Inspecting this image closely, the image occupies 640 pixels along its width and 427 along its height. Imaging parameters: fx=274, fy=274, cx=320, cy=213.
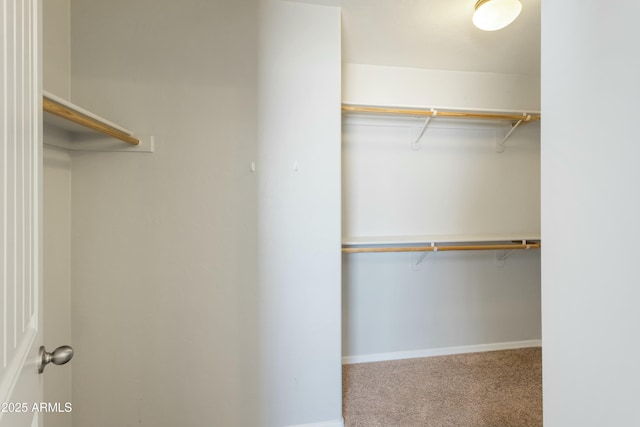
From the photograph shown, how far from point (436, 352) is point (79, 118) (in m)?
2.72

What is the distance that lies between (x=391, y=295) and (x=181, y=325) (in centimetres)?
154

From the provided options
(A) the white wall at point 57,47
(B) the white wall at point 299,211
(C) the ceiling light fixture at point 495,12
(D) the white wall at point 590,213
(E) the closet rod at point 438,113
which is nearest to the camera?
(D) the white wall at point 590,213

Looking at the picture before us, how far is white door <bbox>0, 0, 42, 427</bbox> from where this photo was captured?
458 mm

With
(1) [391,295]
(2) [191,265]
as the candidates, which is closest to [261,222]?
(2) [191,265]

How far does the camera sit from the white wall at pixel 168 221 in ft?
4.64

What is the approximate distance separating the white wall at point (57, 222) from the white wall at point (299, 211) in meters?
0.94

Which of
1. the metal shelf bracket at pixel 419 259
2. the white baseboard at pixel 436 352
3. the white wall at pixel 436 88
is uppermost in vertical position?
the white wall at pixel 436 88

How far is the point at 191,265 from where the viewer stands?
1.51 metres

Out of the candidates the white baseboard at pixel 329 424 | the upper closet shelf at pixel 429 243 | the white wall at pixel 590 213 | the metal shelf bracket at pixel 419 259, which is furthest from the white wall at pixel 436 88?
the white baseboard at pixel 329 424

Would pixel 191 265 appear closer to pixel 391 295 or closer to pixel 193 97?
pixel 193 97

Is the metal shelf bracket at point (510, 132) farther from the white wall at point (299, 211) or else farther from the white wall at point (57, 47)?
the white wall at point (57, 47)

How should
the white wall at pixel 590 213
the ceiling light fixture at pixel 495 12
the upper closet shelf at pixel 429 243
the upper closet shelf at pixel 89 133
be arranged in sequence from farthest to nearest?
the upper closet shelf at pixel 429 243 → the ceiling light fixture at pixel 495 12 → the upper closet shelf at pixel 89 133 → the white wall at pixel 590 213

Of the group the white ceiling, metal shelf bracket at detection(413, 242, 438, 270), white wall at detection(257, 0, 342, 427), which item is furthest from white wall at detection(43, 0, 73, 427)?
metal shelf bracket at detection(413, 242, 438, 270)

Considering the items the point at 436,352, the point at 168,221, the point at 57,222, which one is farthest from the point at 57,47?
the point at 436,352
